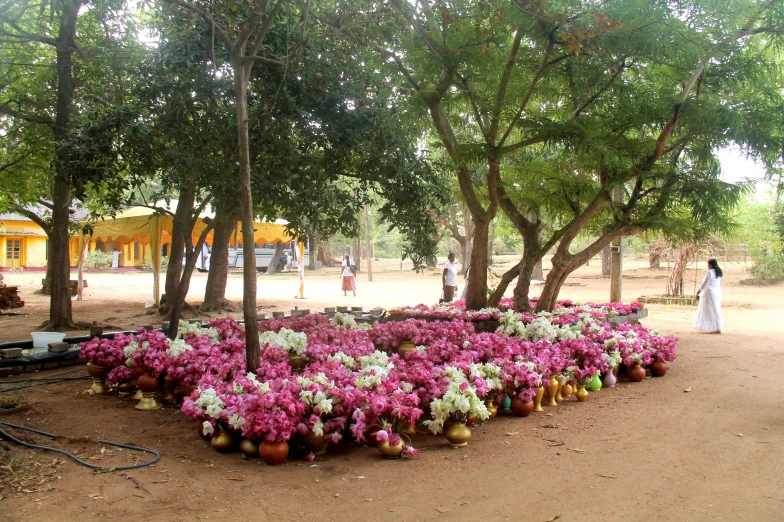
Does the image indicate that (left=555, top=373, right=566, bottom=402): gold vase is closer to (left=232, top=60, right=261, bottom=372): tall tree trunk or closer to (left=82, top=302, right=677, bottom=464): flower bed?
(left=82, top=302, right=677, bottom=464): flower bed

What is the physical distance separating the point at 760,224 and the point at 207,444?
23.8 metres

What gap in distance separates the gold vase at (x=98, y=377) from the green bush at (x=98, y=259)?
35367 millimetres

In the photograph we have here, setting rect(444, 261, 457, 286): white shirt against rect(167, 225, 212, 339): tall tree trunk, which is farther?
rect(444, 261, 457, 286): white shirt

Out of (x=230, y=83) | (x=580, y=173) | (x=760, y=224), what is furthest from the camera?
(x=760, y=224)

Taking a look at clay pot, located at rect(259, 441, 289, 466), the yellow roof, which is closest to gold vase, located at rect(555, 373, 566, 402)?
clay pot, located at rect(259, 441, 289, 466)

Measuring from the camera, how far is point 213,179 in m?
6.38

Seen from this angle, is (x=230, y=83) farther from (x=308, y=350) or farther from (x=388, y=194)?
(x=308, y=350)

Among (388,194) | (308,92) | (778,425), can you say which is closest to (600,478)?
(778,425)

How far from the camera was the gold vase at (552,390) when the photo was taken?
6121 millimetres

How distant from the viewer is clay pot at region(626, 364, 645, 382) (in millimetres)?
7379

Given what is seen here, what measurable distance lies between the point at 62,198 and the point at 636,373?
9.29 metres

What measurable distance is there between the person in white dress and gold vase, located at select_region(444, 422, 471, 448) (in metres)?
8.87

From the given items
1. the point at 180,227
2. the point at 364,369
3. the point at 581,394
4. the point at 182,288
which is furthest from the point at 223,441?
the point at 180,227

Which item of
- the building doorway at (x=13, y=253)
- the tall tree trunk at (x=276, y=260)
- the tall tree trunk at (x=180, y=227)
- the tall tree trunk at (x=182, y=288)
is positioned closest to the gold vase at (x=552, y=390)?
the tall tree trunk at (x=182, y=288)
